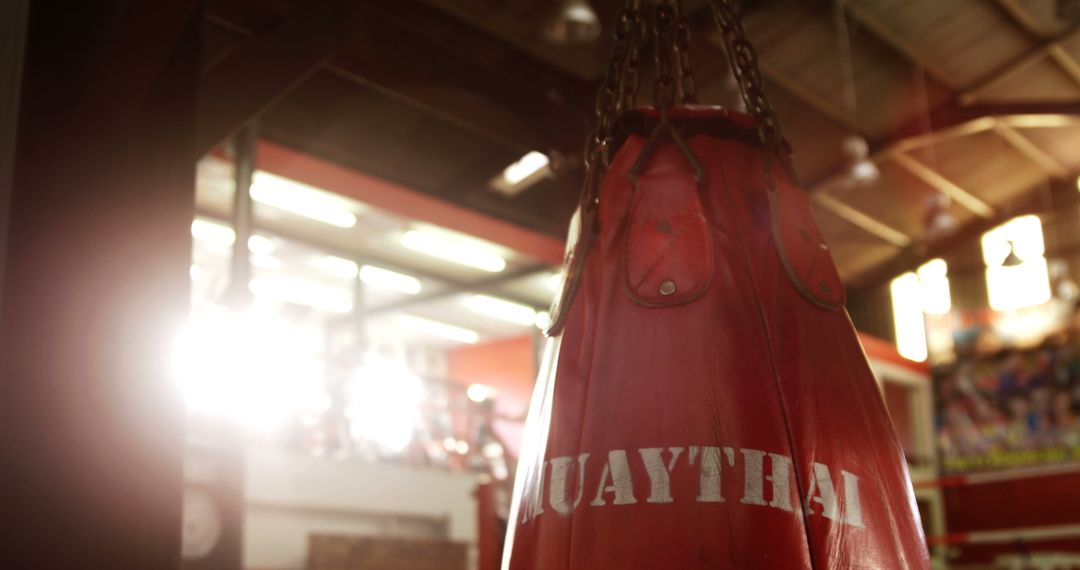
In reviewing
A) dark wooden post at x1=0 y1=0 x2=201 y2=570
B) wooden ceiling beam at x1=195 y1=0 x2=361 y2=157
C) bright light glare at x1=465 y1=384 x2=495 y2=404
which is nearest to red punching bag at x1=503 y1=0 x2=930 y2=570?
dark wooden post at x1=0 y1=0 x2=201 y2=570

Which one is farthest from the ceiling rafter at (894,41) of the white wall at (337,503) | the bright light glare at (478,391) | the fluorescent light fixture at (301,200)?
the bright light glare at (478,391)

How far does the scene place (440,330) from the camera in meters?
13.3

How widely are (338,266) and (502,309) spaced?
2308mm

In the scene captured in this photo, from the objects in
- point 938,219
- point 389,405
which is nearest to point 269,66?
point 389,405

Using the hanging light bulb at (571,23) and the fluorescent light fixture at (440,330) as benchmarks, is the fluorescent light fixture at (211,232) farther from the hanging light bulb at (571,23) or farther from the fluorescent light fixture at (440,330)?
the fluorescent light fixture at (440,330)

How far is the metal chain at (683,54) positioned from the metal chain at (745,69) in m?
0.06

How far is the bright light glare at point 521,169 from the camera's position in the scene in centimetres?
→ 972

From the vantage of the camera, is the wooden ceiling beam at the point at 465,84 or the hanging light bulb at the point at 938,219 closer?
the wooden ceiling beam at the point at 465,84

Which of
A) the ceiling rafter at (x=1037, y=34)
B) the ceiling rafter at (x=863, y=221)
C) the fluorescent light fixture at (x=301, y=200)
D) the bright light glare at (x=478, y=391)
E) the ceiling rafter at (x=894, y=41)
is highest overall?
the ceiling rafter at (x=1037, y=34)

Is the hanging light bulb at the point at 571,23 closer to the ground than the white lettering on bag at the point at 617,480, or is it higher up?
higher up

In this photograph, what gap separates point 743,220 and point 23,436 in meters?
1.25

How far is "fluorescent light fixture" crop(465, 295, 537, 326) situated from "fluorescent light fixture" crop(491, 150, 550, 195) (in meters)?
Answer: 1.71

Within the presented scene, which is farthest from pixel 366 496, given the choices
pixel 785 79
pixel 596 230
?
pixel 596 230

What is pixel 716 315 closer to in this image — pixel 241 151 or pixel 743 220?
pixel 743 220
